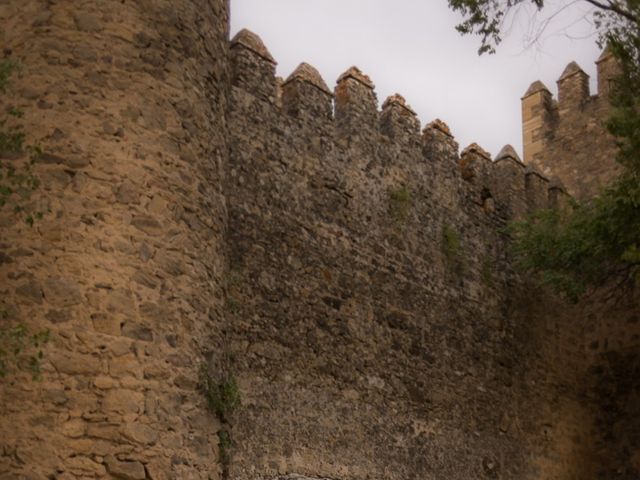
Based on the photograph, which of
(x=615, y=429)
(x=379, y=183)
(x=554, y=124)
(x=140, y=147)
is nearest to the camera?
(x=140, y=147)

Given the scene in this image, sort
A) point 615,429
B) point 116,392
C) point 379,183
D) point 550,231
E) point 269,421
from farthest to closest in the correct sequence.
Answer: point 615,429 → point 550,231 → point 379,183 → point 269,421 → point 116,392

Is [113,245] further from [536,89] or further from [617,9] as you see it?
[536,89]

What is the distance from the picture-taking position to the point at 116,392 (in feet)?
23.0

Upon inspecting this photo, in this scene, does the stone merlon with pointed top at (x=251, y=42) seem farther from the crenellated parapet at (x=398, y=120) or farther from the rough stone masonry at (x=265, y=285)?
the crenellated parapet at (x=398, y=120)

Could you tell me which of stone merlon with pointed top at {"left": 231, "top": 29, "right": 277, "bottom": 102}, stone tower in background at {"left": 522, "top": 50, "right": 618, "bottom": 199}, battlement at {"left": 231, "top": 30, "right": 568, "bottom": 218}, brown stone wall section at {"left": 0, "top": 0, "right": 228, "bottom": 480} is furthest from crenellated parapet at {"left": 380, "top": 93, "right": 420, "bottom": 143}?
brown stone wall section at {"left": 0, "top": 0, "right": 228, "bottom": 480}

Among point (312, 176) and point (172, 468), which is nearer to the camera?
point (172, 468)

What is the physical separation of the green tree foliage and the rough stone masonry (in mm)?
646

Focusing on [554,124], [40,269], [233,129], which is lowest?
[40,269]

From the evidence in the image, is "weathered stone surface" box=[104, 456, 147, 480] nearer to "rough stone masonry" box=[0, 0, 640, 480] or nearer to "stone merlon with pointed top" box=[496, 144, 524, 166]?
"rough stone masonry" box=[0, 0, 640, 480]

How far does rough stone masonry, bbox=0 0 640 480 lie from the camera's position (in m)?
7.11

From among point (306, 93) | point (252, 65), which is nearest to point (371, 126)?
point (306, 93)

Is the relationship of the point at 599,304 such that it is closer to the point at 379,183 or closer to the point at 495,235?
the point at 495,235

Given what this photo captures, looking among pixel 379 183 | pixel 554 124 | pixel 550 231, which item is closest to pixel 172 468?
pixel 379 183

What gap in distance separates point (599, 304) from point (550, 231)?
7.30 ft
